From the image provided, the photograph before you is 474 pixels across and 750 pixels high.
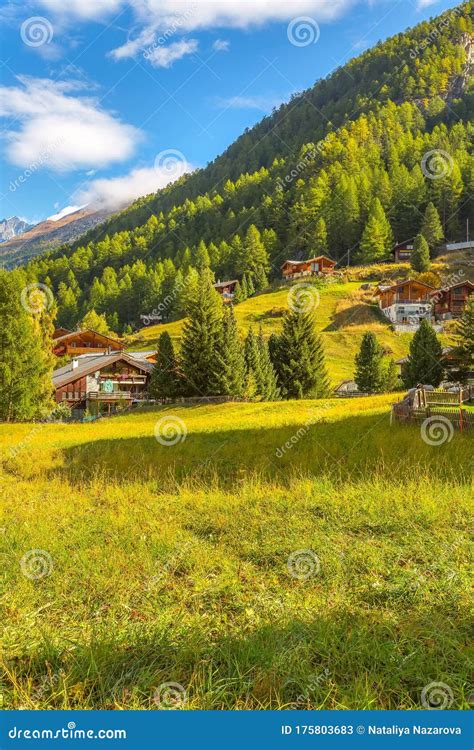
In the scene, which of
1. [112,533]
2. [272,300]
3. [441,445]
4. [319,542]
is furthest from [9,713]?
[272,300]

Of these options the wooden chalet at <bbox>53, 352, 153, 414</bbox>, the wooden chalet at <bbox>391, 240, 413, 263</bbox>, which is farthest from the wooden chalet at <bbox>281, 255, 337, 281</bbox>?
the wooden chalet at <bbox>53, 352, 153, 414</bbox>

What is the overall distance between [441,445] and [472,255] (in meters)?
113

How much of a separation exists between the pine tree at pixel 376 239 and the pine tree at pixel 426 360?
80538mm

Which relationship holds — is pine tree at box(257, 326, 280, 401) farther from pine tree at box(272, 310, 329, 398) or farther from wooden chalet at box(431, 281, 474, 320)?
wooden chalet at box(431, 281, 474, 320)

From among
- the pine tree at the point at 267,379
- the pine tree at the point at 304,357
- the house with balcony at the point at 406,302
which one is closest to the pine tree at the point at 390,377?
the pine tree at the point at 304,357

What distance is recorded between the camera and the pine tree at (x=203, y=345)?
4236cm

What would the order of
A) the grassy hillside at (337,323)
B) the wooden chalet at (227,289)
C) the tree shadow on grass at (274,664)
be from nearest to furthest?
the tree shadow on grass at (274,664), the grassy hillside at (337,323), the wooden chalet at (227,289)

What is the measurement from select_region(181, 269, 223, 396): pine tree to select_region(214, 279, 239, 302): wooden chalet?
6812 centimetres

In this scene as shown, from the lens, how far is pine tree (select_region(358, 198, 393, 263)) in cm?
11944

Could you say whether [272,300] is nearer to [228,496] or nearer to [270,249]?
[270,249]

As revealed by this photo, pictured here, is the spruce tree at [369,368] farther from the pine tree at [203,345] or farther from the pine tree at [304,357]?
the pine tree at [203,345]

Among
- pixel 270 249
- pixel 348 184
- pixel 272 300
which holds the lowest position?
pixel 272 300

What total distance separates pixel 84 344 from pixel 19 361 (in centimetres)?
4785

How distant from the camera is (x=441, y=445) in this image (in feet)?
43.2
